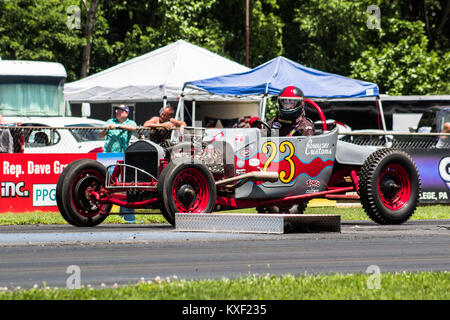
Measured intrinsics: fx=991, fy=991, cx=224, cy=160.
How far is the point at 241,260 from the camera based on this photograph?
28.5 ft

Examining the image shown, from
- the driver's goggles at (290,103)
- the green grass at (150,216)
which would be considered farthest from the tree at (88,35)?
the driver's goggles at (290,103)

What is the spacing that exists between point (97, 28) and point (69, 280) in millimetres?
34746

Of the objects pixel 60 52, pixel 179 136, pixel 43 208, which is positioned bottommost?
pixel 43 208

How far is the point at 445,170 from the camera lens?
746 inches

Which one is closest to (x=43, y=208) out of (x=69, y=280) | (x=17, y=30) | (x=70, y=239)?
(x=70, y=239)

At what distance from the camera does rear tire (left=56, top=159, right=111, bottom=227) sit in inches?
498

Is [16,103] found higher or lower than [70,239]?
higher

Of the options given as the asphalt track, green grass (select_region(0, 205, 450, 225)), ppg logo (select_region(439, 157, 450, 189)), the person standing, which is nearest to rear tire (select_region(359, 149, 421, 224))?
the asphalt track

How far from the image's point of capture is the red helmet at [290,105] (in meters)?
13.1

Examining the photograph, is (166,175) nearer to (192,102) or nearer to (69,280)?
(69,280)

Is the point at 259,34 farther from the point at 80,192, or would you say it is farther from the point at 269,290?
the point at 269,290

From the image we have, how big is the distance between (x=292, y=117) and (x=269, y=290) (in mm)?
6650

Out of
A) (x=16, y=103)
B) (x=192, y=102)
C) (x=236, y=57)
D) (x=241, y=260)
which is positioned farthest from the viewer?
(x=236, y=57)

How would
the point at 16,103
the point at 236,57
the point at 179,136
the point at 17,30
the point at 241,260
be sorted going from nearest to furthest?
the point at 241,260 → the point at 179,136 → the point at 16,103 → the point at 17,30 → the point at 236,57
